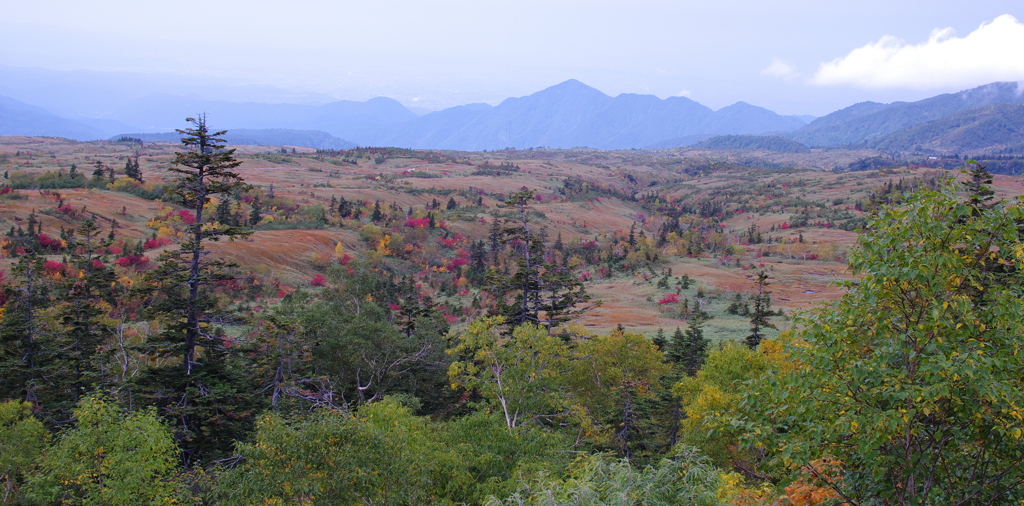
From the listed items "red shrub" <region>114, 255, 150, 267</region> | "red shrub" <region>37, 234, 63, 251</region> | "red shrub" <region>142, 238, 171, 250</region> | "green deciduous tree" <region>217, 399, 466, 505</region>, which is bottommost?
"red shrub" <region>114, 255, 150, 267</region>

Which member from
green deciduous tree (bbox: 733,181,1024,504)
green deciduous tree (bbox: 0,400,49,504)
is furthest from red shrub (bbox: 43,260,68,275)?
green deciduous tree (bbox: 733,181,1024,504)

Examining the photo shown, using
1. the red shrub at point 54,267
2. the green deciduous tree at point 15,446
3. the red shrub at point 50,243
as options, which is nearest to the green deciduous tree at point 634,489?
the green deciduous tree at point 15,446

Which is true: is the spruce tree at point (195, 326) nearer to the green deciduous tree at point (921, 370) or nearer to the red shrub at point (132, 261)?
the green deciduous tree at point (921, 370)

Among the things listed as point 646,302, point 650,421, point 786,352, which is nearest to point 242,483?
point 786,352

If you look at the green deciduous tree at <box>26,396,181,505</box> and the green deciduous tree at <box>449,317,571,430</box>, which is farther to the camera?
the green deciduous tree at <box>449,317,571,430</box>

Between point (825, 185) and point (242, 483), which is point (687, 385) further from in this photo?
point (825, 185)

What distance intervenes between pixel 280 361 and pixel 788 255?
328 ft

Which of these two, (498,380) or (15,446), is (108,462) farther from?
(498,380)

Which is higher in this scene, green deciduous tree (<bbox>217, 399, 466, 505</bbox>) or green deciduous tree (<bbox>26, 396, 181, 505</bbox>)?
green deciduous tree (<bbox>217, 399, 466, 505</bbox>)

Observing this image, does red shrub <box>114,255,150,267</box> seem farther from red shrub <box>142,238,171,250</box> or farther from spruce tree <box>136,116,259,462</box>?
spruce tree <box>136,116,259,462</box>

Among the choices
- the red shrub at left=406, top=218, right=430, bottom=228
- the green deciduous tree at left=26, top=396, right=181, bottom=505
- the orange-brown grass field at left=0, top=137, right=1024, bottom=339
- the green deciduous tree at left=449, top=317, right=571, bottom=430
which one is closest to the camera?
the green deciduous tree at left=26, top=396, right=181, bottom=505

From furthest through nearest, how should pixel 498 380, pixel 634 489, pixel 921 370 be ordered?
pixel 498 380
pixel 634 489
pixel 921 370

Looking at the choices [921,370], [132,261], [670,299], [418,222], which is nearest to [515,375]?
[921,370]

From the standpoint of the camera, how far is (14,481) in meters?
19.4
